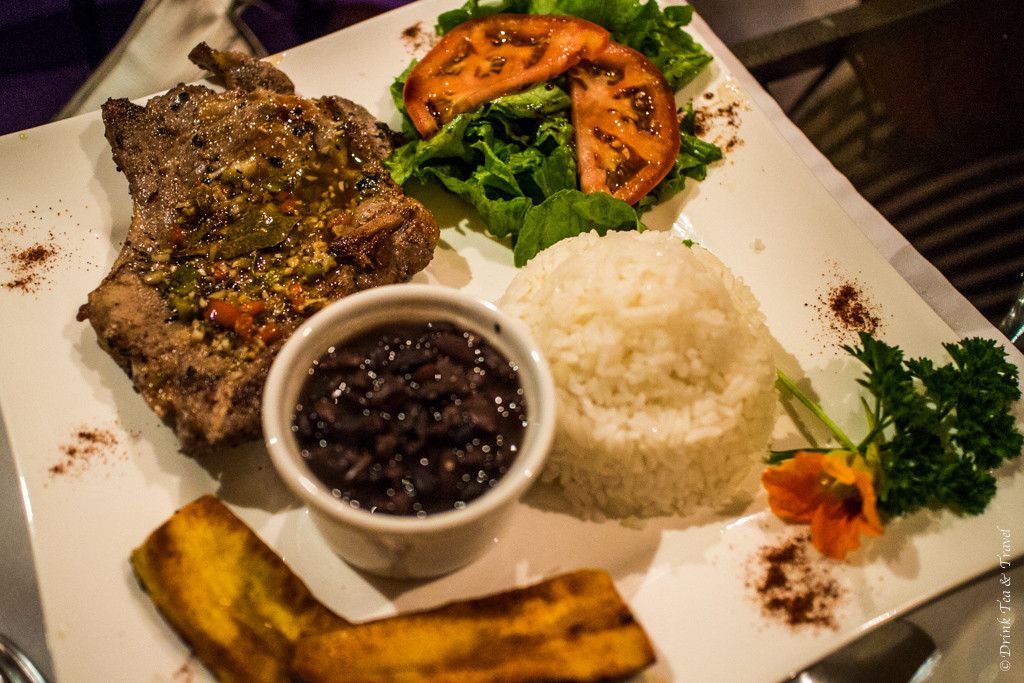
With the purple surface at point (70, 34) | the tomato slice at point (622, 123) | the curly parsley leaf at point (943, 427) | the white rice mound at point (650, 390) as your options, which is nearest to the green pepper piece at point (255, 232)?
the white rice mound at point (650, 390)

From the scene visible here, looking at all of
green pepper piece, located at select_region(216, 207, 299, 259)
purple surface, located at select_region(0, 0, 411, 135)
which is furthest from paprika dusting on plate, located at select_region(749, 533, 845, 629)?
purple surface, located at select_region(0, 0, 411, 135)

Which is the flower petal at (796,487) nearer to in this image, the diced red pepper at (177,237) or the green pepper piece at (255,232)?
the green pepper piece at (255,232)

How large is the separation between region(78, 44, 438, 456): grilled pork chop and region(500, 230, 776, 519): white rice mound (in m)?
0.91

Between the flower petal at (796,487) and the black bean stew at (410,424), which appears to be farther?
the flower petal at (796,487)

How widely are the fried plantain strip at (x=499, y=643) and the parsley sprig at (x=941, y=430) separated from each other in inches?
46.2

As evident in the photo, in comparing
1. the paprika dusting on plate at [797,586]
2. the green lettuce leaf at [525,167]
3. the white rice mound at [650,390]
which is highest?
the green lettuce leaf at [525,167]

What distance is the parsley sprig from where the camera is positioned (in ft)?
9.05

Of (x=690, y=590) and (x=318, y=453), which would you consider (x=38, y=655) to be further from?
(x=690, y=590)

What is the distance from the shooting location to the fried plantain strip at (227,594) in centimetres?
227

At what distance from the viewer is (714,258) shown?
352cm

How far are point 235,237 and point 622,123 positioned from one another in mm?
2262

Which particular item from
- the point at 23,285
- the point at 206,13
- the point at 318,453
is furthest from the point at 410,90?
the point at 318,453

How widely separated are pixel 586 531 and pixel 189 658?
1565 millimetres

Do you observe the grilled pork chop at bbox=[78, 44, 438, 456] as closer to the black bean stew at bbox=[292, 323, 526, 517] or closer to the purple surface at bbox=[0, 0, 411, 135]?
the black bean stew at bbox=[292, 323, 526, 517]
